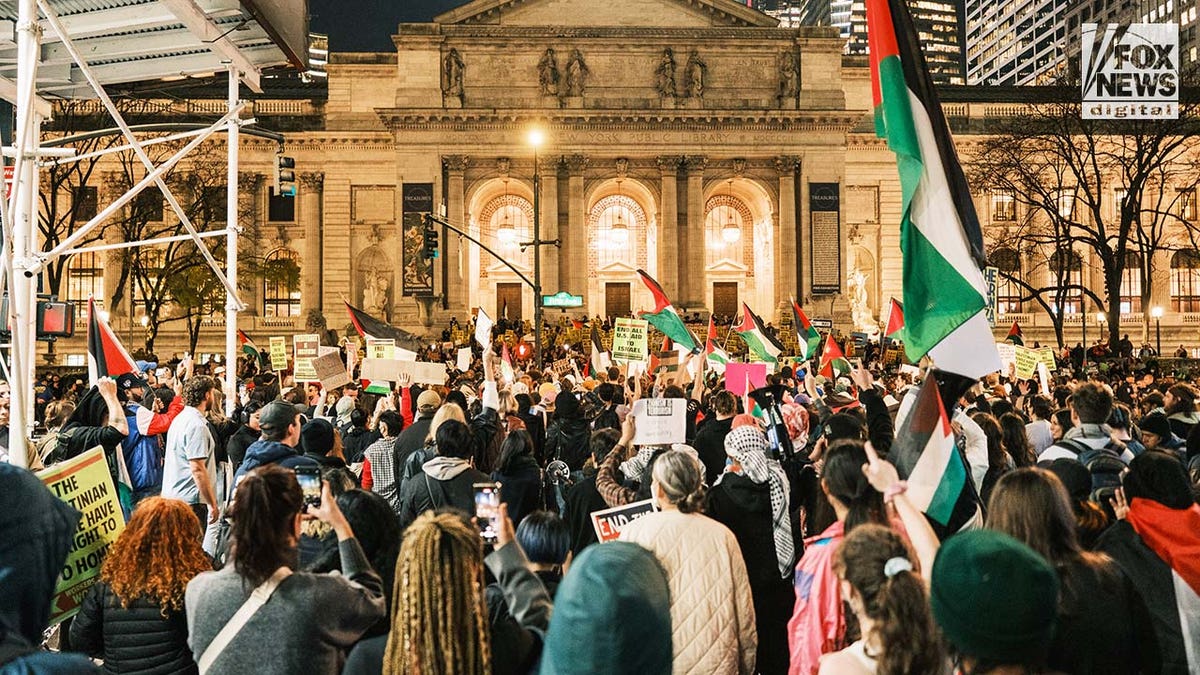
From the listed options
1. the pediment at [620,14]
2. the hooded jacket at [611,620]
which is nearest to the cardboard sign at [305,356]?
the hooded jacket at [611,620]

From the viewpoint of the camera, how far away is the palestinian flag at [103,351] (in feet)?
31.5

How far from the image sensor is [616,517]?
5.95 m

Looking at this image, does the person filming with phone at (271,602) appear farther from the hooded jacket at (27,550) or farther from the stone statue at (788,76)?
the stone statue at (788,76)

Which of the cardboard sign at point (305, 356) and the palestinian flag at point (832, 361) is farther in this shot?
the palestinian flag at point (832, 361)

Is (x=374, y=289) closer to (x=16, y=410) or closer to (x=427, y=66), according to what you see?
(x=427, y=66)

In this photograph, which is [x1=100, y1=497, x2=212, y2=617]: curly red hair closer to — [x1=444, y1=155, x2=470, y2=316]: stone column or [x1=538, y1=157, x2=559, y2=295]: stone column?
[x1=444, y1=155, x2=470, y2=316]: stone column

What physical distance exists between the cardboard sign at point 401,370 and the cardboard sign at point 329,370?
0.39 metres

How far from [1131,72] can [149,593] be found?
35386 millimetres

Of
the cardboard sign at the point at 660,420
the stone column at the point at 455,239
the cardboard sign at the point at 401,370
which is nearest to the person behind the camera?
the cardboard sign at the point at 660,420

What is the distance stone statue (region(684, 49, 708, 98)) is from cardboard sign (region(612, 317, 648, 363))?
125 feet

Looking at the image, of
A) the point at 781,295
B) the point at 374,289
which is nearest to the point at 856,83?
the point at 781,295

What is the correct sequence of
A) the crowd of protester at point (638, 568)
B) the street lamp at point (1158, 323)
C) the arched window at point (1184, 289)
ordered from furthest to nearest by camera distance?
the arched window at point (1184, 289) → the street lamp at point (1158, 323) → the crowd of protester at point (638, 568)

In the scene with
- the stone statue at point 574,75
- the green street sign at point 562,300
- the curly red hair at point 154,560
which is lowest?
the curly red hair at point 154,560

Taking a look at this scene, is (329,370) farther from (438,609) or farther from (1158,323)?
(1158,323)
